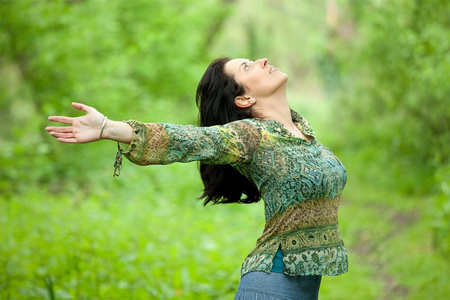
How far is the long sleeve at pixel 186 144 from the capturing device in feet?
7.04

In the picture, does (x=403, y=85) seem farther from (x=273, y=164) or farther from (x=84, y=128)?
(x=84, y=128)

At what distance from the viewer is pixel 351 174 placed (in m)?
12.1

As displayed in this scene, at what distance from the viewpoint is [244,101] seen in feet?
8.58

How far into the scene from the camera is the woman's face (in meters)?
2.60

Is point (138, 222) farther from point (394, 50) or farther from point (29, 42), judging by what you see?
point (394, 50)

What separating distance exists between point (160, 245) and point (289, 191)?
3288mm

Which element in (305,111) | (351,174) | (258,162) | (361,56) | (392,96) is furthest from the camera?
(305,111)

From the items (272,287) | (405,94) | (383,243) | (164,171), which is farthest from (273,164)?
(164,171)

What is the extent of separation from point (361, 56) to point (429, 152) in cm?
190

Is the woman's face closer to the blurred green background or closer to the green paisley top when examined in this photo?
the green paisley top

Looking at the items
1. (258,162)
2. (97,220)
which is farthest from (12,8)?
(258,162)

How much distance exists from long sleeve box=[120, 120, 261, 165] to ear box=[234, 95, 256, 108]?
0.28 m

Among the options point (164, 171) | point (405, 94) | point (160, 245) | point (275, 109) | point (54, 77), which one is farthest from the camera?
point (164, 171)

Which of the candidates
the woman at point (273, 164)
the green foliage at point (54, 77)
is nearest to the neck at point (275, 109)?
the woman at point (273, 164)
